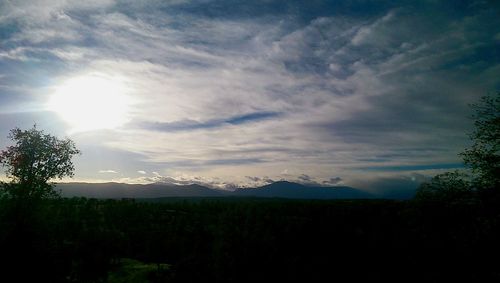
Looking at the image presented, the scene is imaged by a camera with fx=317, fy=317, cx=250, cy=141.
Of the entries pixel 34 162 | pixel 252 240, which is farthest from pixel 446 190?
pixel 34 162

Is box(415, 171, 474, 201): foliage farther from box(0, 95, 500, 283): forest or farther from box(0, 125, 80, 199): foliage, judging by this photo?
box(0, 125, 80, 199): foliage

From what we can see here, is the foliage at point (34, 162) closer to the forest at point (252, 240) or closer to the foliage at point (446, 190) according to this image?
the forest at point (252, 240)

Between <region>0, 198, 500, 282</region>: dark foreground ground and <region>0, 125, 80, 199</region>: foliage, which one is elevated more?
<region>0, 125, 80, 199</region>: foliage

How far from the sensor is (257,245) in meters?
61.3

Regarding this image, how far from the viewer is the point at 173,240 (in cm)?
9438

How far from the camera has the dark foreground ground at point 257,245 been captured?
3722 centimetres

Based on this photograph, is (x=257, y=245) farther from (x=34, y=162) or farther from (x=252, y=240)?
(x=34, y=162)

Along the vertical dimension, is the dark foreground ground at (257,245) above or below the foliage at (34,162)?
below

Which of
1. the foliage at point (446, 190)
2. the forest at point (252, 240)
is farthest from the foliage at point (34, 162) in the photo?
the foliage at point (446, 190)

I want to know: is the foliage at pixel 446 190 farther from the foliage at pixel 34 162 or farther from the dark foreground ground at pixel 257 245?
the foliage at pixel 34 162

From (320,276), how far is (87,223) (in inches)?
2953

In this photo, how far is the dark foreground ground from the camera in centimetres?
3722

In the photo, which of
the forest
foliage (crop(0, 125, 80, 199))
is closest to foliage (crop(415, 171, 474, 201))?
the forest

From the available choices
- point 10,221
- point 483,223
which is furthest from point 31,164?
point 483,223
